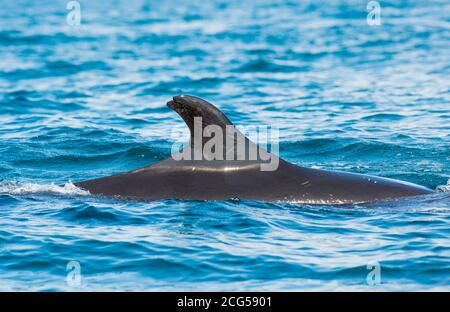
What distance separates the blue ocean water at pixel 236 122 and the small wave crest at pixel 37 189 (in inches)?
1.5

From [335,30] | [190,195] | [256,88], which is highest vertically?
[335,30]

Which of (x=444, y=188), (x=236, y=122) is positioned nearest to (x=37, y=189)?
(x=444, y=188)

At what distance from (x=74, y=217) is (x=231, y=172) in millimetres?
2355

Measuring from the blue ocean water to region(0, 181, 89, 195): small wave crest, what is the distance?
0.04m

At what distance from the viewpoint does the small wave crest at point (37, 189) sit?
13539mm

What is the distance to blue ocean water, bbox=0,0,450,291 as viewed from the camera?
1061 cm

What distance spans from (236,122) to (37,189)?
8619 millimetres

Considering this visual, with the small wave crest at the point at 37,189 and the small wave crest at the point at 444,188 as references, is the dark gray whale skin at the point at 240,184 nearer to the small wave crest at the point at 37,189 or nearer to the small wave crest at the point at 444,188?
the small wave crest at the point at 37,189

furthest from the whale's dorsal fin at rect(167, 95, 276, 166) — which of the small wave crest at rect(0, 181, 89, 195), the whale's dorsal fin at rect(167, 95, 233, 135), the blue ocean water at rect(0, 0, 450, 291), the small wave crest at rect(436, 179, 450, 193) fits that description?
the small wave crest at rect(436, 179, 450, 193)

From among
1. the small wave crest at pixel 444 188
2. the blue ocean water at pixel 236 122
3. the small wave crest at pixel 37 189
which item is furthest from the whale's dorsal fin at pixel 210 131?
the small wave crest at pixel 444 188

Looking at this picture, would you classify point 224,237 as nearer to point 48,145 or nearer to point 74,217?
point 74,217

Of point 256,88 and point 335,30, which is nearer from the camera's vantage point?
point 256,88

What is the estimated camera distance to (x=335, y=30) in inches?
1682
